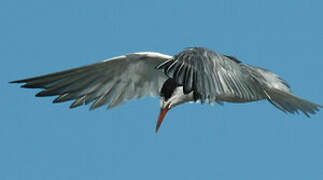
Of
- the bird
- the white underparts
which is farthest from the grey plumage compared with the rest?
the white underparts

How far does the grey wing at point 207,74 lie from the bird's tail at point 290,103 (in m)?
1.09

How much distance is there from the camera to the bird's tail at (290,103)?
8.68 metres

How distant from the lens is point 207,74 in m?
6.84

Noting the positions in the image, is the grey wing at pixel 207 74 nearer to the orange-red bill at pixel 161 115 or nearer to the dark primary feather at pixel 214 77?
the dark primary feather at pixel 214 77

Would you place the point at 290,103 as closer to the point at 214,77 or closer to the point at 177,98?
the point at 177,98

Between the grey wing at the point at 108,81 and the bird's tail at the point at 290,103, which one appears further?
the bird's tail at the point at 290,103

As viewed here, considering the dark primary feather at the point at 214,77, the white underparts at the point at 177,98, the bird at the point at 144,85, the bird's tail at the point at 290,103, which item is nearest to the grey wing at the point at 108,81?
the bird at the point at 144,85

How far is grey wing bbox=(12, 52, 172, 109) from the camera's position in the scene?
323 inches

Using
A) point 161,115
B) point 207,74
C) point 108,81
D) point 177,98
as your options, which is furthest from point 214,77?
point 108,81

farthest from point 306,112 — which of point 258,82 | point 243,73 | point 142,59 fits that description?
point 142,59

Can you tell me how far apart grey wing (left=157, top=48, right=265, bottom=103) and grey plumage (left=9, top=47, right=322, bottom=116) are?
0.04 ft

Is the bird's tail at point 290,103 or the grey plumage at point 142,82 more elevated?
the grey plumage at point 142,82

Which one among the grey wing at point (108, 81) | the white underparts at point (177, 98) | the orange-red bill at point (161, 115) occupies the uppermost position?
the grey wing at point (108, 81)

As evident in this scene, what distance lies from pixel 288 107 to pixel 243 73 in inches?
54.0
